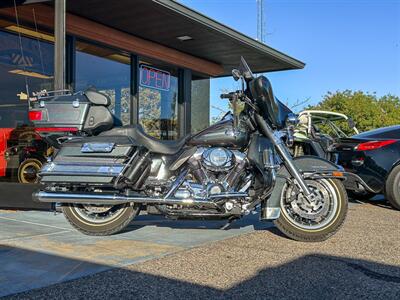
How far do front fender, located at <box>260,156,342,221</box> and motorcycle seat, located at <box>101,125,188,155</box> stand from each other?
3.44 ft

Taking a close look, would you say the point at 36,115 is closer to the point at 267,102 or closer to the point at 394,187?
the point at 267,102

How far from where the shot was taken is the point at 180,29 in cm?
982

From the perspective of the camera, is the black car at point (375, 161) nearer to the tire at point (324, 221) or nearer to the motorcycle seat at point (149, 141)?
the tire at point (324, 221)

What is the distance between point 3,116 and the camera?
725cm

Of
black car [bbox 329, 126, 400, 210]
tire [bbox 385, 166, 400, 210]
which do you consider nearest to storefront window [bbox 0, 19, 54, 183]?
black car [bbox 329, 126, 400, 210]

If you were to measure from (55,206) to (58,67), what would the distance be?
86.3 inches

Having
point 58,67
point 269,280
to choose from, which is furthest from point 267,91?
point 58,67

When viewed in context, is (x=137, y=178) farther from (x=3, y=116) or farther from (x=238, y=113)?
(x=3, y=116)


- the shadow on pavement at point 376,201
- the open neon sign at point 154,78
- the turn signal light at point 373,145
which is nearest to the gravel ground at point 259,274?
the turn signal light at point 373,145

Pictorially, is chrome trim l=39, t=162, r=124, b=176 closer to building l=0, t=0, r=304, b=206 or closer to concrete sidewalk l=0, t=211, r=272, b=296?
concrete sidewalk l=0, t=211, r=272, b=296

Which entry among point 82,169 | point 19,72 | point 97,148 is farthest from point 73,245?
point 19,72

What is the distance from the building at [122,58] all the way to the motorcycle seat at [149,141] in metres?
1.92

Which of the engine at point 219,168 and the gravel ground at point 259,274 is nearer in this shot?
the gravel ground at point 259,274

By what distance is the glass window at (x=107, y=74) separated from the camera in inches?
375
